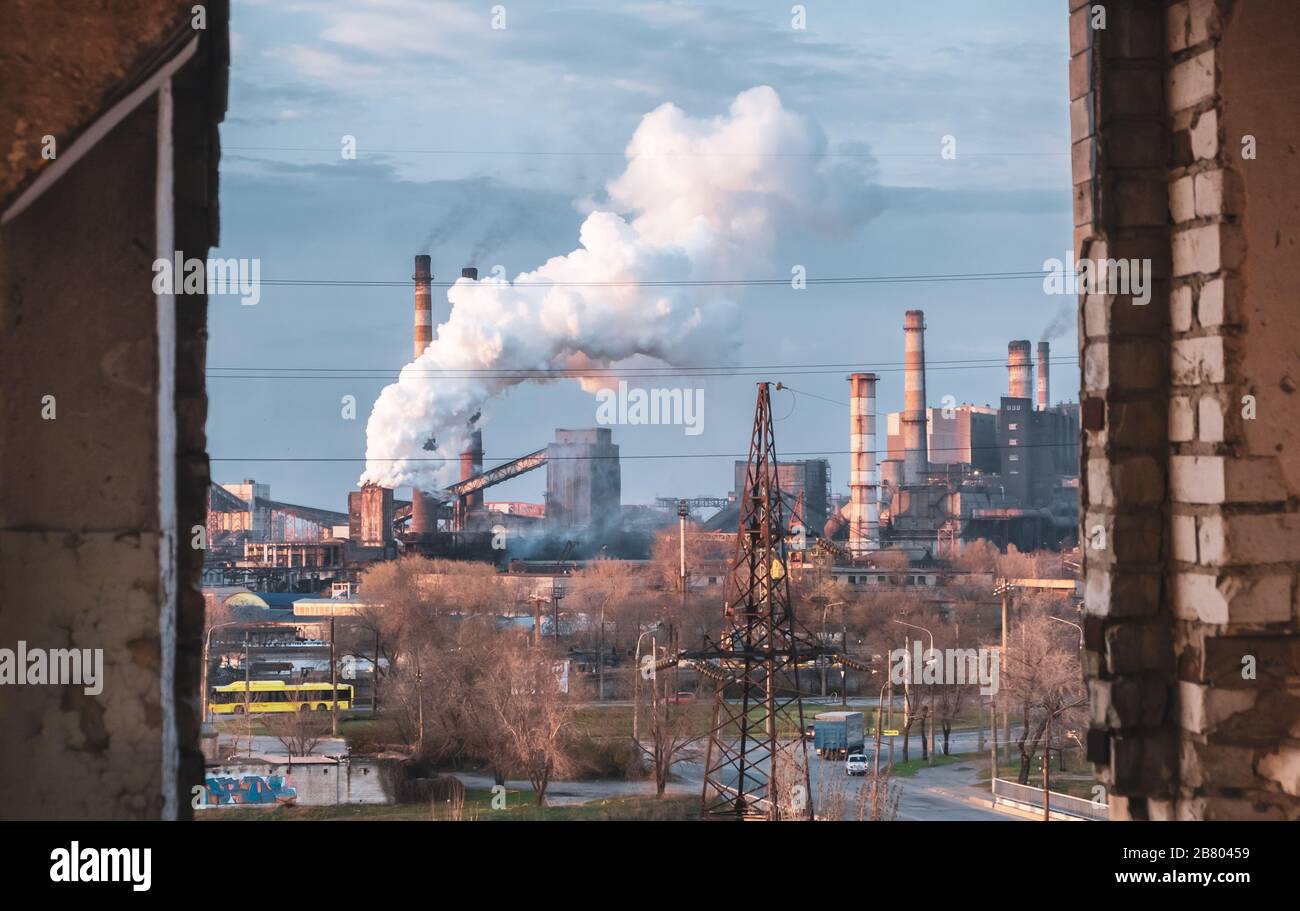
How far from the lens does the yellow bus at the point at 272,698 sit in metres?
Result: 28.2

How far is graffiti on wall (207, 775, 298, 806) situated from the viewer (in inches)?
790

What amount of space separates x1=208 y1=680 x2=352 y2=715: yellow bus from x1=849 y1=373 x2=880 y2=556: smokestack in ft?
85.5

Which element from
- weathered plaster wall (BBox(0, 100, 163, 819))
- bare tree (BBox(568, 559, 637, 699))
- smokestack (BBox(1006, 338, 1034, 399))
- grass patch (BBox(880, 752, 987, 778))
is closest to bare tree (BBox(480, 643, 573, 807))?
grass patch (BBox(880, 752, 987, 778))

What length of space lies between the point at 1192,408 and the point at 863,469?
49.2 m

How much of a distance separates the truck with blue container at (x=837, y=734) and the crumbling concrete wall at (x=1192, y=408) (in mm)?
21707

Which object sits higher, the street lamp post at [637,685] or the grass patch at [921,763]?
the street lamp post at [637,685]

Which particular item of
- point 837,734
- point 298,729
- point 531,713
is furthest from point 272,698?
point 837,734

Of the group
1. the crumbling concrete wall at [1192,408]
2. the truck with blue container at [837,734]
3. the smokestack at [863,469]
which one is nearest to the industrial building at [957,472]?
the smokestack at [863,469]

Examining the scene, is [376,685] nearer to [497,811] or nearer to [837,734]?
[837,734]

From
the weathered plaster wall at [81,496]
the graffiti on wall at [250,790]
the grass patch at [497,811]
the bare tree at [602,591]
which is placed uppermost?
the weathered plaster wall at [81,496]

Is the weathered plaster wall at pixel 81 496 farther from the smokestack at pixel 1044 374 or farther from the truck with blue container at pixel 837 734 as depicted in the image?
the smokestack at pixel 1044 374

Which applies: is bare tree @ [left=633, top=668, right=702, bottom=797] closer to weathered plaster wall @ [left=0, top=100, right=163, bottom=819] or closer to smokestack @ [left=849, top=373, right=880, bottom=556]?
weathered plaster wall @ [left=0, top=100, right=163, bottom=819]

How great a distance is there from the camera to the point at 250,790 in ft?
67.4

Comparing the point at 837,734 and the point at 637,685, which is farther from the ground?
the point at 637,685
